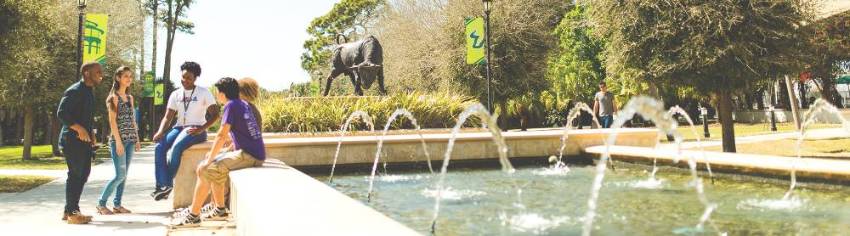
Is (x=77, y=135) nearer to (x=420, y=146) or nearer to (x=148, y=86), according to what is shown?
(x=420, y=146)

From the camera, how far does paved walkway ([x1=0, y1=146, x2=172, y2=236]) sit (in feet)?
19.0

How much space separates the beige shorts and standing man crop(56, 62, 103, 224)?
1.81 m

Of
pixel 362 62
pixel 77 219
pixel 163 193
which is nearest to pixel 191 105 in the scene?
pixel 163 193

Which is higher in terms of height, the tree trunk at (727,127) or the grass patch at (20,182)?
the tree trunk at (727,127)

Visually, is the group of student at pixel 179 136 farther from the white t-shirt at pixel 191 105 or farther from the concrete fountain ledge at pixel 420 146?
the concrete fountain ledge at pixel 420 146

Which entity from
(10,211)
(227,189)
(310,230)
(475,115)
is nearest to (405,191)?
(227,189)

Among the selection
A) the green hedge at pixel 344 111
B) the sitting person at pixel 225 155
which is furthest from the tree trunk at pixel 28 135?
the sitting person at pixel 225 155

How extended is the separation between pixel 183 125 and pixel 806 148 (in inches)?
517

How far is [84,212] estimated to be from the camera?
7145 millimetres

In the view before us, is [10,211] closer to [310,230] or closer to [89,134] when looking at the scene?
[89,134]

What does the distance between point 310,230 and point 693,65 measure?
11.4 metres

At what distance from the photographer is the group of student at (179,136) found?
5234mm

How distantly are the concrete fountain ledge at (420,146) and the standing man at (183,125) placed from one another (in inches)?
105

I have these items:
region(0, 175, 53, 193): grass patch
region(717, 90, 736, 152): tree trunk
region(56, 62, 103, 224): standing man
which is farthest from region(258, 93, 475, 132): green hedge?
region(56, 62, 103, 224): standing man
